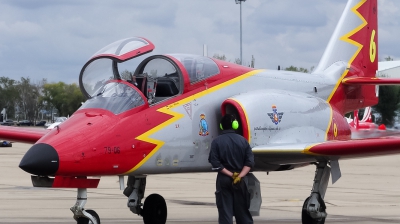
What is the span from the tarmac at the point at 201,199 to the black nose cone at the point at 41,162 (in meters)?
3.73

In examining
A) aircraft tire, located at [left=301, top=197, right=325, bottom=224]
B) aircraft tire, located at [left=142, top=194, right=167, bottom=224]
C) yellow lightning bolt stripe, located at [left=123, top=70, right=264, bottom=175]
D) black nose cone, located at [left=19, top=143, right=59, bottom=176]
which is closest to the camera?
black nose cone, located at [left=19, top=143, right=59, bottom=176]

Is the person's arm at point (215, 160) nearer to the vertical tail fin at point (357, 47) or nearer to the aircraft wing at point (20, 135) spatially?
the aircraft wing at point (20, 135)

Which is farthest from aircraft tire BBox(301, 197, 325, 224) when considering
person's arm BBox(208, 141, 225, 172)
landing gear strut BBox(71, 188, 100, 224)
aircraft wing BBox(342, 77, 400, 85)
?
landing gear strut BBox(71, 188, 100, 224)

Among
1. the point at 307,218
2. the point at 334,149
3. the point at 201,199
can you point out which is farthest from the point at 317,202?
the point at 201,199

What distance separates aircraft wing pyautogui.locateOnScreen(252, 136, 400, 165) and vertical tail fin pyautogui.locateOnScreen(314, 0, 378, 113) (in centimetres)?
409

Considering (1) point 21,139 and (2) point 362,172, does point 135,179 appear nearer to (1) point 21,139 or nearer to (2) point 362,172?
(1) point 21,139

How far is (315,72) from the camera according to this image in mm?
Result: 16875

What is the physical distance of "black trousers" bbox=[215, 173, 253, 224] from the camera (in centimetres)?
1097

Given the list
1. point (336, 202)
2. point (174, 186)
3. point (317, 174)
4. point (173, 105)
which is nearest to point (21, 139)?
point (173, 105)

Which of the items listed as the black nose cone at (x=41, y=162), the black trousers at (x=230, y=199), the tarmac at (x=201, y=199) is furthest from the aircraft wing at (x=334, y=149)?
the black nose cone at (x=41, y=162)

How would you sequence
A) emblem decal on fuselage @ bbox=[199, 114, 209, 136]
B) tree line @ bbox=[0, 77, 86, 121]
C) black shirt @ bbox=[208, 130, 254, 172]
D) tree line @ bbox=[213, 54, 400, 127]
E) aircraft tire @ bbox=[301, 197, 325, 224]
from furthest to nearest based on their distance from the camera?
tree line @ bbox=[0, 77, 86, 121]
tree line @ bbox=[213, 54, 400, 127]
aircraft tire @ bbox=[301, 197, 325, 224]
emblem decal on fuselage @ bbox=[199, 114, 209, 136]
black shirt @ bbox=[208, 130, 254, 172]

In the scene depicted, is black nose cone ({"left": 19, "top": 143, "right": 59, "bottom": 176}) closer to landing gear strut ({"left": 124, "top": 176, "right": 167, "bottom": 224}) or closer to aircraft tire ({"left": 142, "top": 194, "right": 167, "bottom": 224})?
landing gear strut ({"left": 124, "top": 176, "right": 167, "bottom": 224})

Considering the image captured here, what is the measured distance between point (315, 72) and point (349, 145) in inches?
177

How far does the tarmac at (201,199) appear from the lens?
49.7ft
